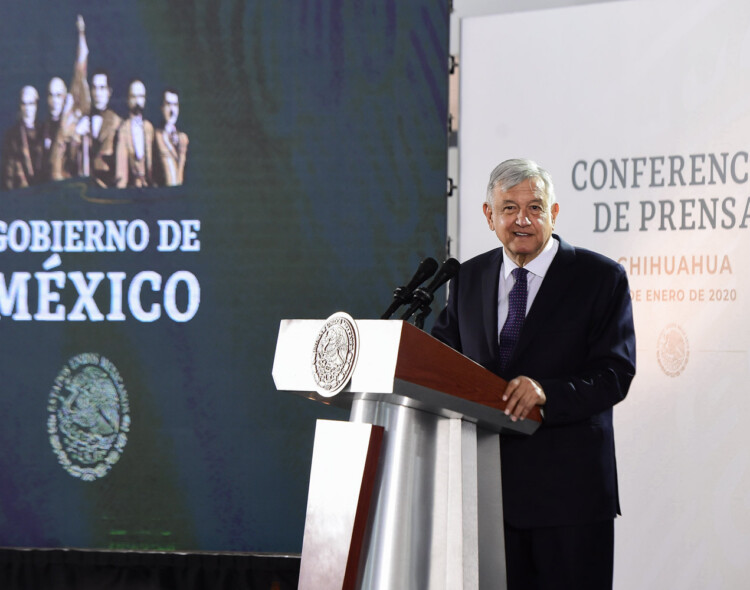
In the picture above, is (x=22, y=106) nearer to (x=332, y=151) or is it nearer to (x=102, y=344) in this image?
(x=102, y=344)

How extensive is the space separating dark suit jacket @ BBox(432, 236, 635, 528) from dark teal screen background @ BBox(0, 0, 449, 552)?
5.38 ft

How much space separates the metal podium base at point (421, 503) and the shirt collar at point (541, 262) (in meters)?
0.54

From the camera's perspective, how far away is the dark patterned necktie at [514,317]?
82.5 inches

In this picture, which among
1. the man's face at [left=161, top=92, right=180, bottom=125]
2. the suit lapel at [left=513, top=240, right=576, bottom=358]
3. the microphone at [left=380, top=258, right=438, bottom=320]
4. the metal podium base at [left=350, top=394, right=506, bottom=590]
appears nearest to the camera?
the metal podium base at [left=350, top=394, right=506, bottom=590]

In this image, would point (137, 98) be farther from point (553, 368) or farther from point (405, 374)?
point (405, 374)

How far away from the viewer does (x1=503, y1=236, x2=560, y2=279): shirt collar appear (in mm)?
2164

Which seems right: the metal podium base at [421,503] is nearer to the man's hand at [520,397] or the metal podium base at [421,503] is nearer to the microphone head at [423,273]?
the man's hand at [520,397]

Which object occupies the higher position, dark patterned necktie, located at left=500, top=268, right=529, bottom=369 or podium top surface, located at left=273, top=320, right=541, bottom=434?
dark patterned necktie, located at left=500, top=268, right=529, bottom=369

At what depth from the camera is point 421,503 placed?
5.58 feet

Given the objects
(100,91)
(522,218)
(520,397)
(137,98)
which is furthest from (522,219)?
(100,91)

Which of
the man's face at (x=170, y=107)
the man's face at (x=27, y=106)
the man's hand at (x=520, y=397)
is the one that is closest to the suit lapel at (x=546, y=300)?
the man's hand at (x=520, y=397)

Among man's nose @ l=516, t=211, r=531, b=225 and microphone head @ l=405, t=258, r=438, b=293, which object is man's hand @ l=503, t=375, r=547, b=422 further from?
man's nose @ l=516, t=211, r=531, b=225

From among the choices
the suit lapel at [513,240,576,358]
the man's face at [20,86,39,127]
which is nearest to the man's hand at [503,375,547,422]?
the suit lapel at [513,240,576,358]

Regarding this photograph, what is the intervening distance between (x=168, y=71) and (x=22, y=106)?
73 cm
